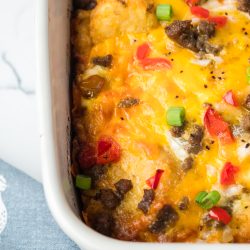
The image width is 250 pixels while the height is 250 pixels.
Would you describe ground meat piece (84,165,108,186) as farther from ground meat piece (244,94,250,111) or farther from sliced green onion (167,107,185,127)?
ground meat piece (244,94,250,111)

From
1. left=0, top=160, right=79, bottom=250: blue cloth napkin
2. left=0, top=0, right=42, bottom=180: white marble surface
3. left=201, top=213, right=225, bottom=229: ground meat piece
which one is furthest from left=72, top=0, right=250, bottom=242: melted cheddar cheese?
left=0, top=160, right=79, bottom=250: blue cloth napkin

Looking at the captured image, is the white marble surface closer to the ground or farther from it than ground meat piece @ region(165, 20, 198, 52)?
closer to the ground

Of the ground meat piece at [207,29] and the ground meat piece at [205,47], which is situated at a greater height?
the ground meat piece at [207,29]

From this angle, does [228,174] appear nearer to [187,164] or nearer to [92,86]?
[187,164]

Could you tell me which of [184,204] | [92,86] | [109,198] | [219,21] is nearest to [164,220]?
[184,204]

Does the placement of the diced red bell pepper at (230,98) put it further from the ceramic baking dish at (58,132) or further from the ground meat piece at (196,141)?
the ceramic baking dish at (58,132)

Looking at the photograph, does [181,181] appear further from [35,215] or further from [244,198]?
[35,215]

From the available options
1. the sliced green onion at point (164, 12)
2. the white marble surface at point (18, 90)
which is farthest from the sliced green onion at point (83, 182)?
the sliced green onion at point (164, 12)

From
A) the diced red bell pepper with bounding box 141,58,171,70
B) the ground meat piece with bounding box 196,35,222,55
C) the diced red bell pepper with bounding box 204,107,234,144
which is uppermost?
the ground meat piece with bounding box 196,35,222,55
